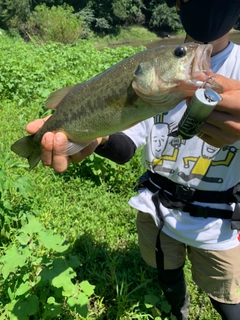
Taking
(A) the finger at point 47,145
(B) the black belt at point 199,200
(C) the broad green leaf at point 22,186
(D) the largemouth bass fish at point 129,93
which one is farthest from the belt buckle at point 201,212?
(C) the broad green leaf at point 22,186

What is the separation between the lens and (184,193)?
89.7 inches

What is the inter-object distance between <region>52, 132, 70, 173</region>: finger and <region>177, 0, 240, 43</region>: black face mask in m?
1.09

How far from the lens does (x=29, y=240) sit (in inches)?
96.0

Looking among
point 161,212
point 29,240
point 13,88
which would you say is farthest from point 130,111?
point 13,88

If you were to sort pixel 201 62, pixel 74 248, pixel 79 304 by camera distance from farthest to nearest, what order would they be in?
pixel 74 248 < pixel 79 304 < pixel 201 62

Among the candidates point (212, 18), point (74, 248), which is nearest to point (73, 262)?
point (74, 248)

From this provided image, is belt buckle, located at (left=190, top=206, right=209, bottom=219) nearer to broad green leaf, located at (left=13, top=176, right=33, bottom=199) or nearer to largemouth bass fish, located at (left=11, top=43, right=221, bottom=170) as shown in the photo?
largemouth bass fish, located at (left=11, top=43, right=221, bottom=170)

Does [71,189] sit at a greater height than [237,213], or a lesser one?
lesser

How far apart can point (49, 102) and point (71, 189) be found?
2727 millimetres

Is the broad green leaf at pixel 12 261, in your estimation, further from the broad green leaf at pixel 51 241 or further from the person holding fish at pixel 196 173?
the person holding fish at pixel 196 173

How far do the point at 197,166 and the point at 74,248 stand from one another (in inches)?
76.7

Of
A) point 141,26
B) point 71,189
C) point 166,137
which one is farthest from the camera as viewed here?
point 141,26

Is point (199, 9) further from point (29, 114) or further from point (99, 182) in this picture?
point (29, 114)

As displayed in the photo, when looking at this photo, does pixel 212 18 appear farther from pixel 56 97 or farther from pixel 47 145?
Result: pixel 47 145
